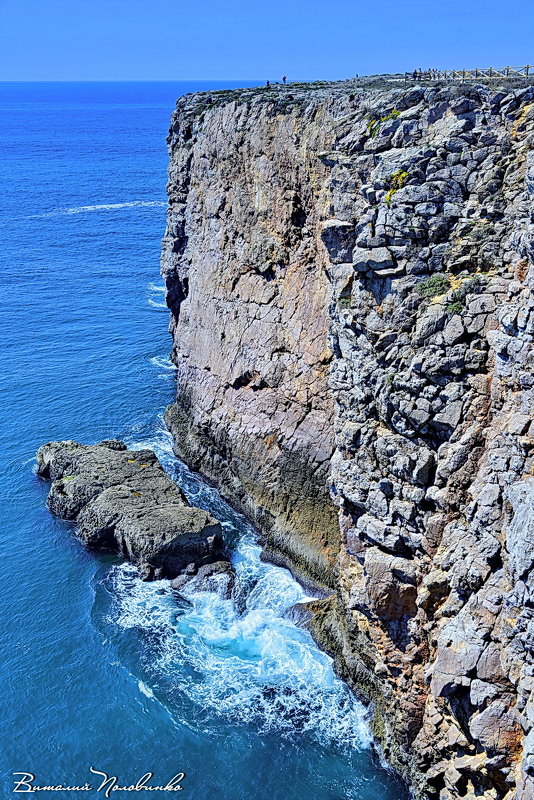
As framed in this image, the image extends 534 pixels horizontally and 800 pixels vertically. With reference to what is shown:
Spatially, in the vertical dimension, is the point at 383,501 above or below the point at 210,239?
below

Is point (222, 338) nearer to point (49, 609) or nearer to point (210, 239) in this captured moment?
point (210, 239)

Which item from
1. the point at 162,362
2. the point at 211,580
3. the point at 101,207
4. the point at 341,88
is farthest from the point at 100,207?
the point at 211,580

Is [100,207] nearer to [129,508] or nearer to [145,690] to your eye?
[129,508]

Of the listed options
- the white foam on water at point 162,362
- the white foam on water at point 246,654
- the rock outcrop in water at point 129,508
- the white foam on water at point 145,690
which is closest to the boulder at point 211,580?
the white foam on water at point 246,654

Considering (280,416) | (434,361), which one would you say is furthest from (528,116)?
(280,416)

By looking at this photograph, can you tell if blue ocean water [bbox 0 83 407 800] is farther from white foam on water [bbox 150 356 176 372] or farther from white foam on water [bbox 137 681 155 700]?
white foam on water [bbox 150 356 176 372]
